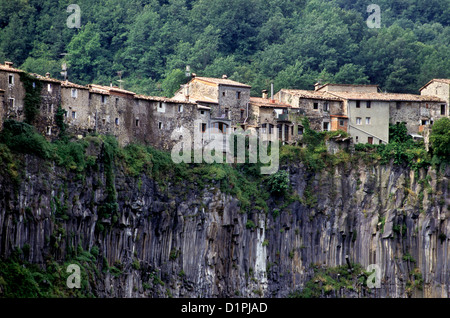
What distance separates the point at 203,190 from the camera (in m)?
104

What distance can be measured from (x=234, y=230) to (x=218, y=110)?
1129cm

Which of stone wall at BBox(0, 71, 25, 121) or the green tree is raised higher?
stone wall at BBox(0, 71, 25, 121)

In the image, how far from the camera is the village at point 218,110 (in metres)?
96.5

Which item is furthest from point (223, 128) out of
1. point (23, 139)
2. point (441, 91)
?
point (441, 91)

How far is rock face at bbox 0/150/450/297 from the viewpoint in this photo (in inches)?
3642

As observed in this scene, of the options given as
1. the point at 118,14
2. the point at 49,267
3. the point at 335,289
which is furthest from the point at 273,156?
the point at 118,14

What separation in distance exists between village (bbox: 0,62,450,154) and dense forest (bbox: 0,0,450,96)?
16358 mm

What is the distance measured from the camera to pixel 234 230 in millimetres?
104750

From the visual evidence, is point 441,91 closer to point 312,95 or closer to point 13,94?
point 312,95

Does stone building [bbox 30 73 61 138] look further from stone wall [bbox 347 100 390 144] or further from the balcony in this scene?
stone wall [bbox 347 100 390 144]

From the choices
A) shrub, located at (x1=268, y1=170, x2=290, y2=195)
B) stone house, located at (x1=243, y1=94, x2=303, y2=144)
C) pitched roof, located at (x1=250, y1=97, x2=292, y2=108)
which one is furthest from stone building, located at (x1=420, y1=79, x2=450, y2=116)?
shrub, located at (x1=268, y1=170, x2=290, y2=195)

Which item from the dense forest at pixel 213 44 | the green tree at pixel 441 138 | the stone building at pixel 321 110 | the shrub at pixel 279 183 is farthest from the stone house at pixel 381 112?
the dense forest at pixel 213 44

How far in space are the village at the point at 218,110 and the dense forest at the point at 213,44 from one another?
16.4 meters

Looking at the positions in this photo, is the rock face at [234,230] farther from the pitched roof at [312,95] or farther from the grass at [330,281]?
the pitched roof at [312,95]
